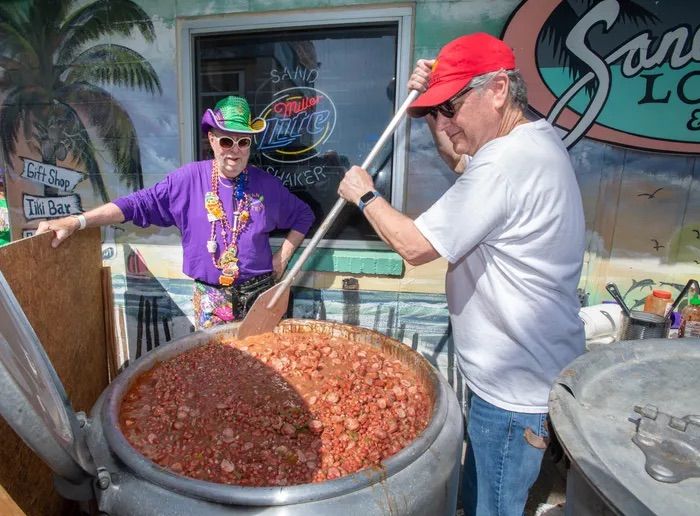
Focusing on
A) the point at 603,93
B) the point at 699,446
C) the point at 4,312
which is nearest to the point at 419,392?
the point at 699,446

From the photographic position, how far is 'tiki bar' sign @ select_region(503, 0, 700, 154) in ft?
9.24

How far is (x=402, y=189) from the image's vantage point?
10.9 ft

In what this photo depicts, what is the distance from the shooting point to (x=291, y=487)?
1272 millimetres

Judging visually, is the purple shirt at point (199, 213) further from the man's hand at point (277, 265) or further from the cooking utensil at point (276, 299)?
the cooking utensil at point (276, 299)

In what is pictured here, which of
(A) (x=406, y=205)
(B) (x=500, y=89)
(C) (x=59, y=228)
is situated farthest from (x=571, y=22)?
(C) (x=59, y=228)

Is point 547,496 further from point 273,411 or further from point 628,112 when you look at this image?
point 628,112

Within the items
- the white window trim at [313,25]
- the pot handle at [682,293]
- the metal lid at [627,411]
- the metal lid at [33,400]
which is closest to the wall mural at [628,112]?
the pot handle at [682,293]

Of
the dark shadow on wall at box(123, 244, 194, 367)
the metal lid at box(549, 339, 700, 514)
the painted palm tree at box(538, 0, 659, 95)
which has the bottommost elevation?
the dark shadow on wall at box(123, 244, 194, 367)

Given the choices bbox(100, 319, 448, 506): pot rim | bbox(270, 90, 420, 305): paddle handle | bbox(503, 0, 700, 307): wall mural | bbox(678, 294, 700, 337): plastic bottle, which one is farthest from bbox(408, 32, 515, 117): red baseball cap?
bbox(678, 294, 700, 337): plastic bottle

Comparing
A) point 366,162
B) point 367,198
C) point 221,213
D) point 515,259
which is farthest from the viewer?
point 221,213

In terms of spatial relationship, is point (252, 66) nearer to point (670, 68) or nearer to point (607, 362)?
point (670, 68)

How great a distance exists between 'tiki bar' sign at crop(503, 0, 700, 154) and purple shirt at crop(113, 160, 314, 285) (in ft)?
6.67

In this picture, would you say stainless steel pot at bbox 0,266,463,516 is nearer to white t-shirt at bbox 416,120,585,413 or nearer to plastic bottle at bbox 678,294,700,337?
white t-shirt at bbox 416,120,585,413

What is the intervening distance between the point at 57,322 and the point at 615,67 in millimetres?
3797
